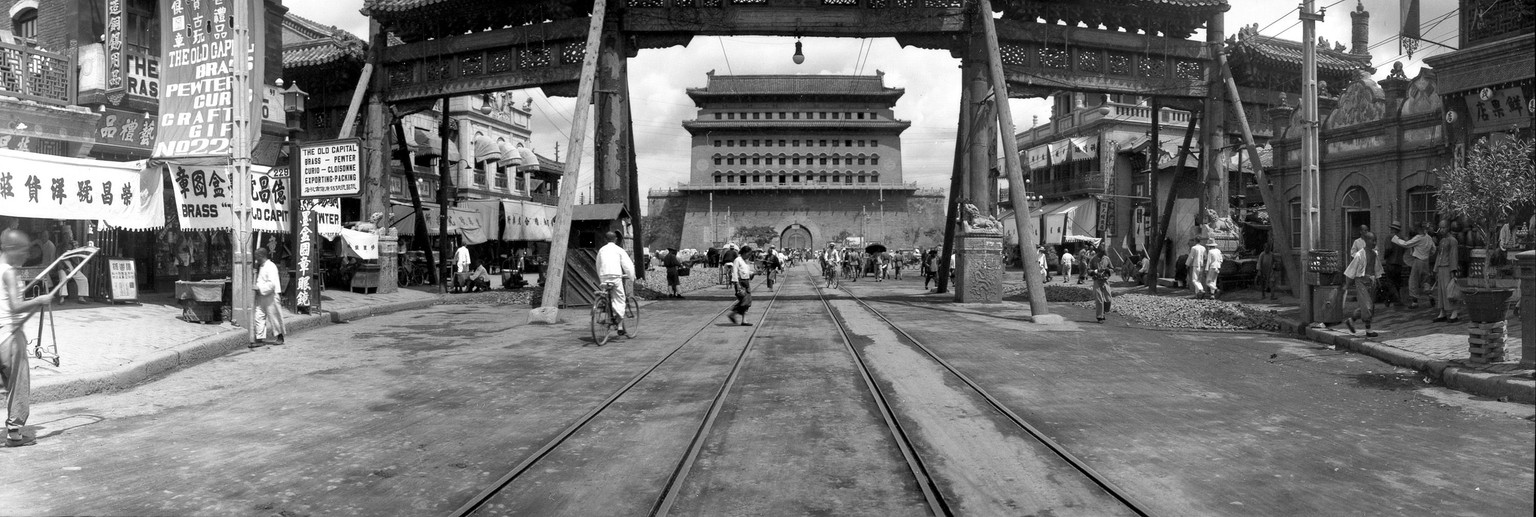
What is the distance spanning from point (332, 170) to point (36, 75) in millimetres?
4804

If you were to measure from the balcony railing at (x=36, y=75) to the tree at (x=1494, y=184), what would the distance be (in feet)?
71.3

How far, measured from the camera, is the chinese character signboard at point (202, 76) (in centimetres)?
1249

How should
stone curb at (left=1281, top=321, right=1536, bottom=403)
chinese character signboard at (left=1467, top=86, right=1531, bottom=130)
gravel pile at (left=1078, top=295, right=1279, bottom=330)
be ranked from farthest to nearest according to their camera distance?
gravel pile at (left=1078, top=295, right=1279, bottom=330) → chinese character signboard at (left=1467, top=86, right=1531, bottom=130) → stone curb at (left=1281, top=321, right=1536, bottom=403)

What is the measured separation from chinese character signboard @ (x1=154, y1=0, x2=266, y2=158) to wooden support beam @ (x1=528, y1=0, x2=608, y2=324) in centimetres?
473

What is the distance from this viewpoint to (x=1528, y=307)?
7.96 m

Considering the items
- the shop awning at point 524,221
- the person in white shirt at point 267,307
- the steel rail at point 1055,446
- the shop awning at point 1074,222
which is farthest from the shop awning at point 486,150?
the steel rail at point 1055,446

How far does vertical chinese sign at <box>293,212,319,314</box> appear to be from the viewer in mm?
15016

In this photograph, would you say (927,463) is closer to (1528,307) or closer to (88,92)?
(1528,307)

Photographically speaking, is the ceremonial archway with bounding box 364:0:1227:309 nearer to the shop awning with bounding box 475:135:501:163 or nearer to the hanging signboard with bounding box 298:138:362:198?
the hanging signboard with bounding box 298:138:362:198

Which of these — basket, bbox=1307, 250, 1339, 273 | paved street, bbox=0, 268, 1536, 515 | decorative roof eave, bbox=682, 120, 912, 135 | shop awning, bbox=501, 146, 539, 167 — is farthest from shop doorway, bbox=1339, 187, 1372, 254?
decorative roof eave, bbox=682, 120, 912, 135

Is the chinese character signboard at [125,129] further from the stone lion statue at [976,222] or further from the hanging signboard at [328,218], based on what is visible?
the stone lion statue at [976,222]

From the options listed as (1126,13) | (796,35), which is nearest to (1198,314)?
(1126,13)

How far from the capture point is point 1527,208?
1255cm

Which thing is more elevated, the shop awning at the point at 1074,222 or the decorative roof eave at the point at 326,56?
the decorative roof eave at the point at 326,56
